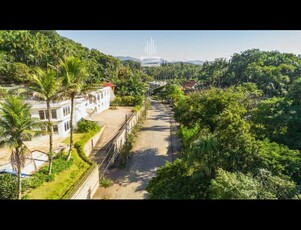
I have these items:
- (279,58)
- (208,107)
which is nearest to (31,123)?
(208,107)

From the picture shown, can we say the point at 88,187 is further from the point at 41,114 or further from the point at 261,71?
the point at 261,71

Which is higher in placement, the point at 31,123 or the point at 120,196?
the point at 31,123

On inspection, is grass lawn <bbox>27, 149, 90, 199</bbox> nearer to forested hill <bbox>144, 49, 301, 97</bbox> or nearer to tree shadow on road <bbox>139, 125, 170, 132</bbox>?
tree shadow on road <bbox>139, 125, 170, 132</bbox>

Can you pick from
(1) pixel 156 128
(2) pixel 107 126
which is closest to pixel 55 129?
(2) pixel 107 126

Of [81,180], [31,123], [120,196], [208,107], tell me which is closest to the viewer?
[31,123]

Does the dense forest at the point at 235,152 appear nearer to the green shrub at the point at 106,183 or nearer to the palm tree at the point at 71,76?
the palm tree at the point at 71,76

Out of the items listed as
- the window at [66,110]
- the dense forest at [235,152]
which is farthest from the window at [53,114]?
the dense forest at [235,152]
